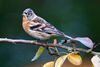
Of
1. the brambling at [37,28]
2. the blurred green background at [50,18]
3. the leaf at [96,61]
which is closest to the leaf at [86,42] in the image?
the leaf at [96,61]

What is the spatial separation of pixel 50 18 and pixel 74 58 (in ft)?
8.28

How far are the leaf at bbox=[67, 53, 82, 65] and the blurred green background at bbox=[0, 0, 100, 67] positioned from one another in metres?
2.40

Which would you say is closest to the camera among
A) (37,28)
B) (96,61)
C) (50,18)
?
(96,61)

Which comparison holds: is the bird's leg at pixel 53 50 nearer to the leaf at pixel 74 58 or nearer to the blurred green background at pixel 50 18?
the leaf at pixel 74 58

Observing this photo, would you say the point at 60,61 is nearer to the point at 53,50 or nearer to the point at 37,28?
the point at 53,50

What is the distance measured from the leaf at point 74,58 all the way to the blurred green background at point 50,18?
94.6 inches

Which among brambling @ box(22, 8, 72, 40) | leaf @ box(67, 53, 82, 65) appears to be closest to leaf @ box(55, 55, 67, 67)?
leaf @ box(67, 53, 82, 65)

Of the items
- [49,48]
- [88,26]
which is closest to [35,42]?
[49,48]

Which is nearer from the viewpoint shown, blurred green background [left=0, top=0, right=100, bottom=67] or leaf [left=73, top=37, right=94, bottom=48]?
leaf [left=73, top=37, right=94, bottom=48]

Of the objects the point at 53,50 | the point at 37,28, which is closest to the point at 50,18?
the point at 37,28

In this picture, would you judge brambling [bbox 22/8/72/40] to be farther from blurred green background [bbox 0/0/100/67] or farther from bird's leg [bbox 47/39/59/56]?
blurred green background [bbox 0/0/100/67]

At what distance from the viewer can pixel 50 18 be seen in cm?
318

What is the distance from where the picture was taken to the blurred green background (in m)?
3.12

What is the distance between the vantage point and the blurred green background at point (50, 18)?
3.12 m
